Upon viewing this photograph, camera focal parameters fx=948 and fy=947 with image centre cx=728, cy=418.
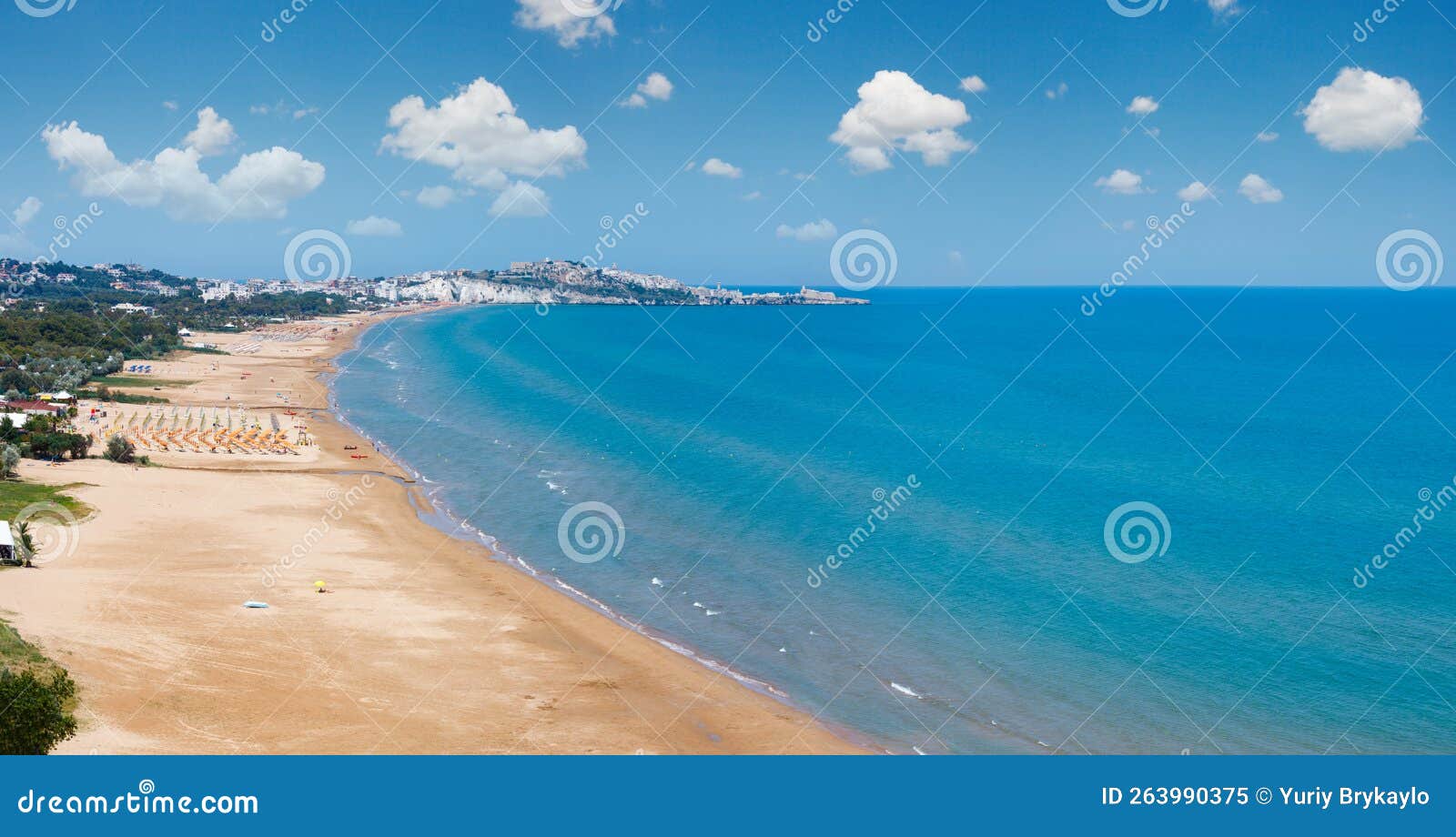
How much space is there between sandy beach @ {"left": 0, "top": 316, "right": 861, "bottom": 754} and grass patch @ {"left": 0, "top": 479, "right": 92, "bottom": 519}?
0.91 meters

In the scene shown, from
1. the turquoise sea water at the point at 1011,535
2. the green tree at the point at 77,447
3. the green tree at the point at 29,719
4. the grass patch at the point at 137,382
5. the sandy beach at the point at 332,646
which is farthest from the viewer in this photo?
the grass patch at the point at 137,382

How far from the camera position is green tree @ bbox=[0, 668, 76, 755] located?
50.8 feet

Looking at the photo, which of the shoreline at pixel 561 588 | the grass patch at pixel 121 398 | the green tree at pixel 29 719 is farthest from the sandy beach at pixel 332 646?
the grass patch at pixel 121 398

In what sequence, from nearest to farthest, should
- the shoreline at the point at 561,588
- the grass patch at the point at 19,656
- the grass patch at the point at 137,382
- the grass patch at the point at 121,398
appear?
the grass patch at the point at 19,656, the shoreline at the point at 561,588, the grass patch at the point at 121,398, the grass patch at the point at 137,382

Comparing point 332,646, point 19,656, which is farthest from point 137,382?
point 19,656

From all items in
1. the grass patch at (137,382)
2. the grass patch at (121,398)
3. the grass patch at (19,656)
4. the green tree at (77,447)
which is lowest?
the grass patch at (19,656)

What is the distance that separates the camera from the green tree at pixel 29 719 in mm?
15478

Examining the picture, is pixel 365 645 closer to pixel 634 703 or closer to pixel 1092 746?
pixel 634 703

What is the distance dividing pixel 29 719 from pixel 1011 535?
33198mm

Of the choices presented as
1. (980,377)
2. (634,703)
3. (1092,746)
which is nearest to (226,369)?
(980,377)

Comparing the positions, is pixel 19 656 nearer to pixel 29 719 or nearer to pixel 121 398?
pixel 29 719

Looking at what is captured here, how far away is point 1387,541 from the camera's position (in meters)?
38.2

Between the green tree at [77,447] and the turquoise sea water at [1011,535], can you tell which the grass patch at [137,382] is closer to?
the turquoise sea water at [1011,535]

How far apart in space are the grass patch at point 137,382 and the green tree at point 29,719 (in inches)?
2709
